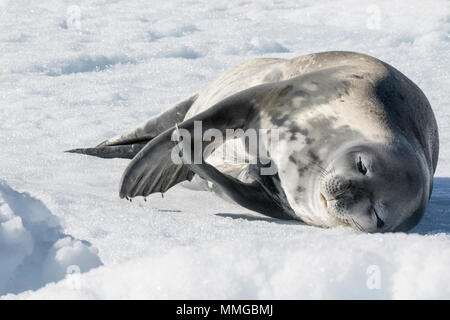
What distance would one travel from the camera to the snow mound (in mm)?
2777

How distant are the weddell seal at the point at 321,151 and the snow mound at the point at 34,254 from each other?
0.62 metres

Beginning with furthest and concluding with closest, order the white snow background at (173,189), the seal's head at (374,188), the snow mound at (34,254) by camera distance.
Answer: the seal's head at (374,188) < the snow mound at (34,254) < the white snow background at (173,189)

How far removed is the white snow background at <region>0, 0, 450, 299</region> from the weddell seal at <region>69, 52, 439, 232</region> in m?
0.14

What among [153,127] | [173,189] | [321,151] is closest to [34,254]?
[321,151]

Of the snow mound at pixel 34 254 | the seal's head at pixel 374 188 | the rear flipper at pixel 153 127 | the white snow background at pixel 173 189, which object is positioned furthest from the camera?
the rear flipper at pixel 153 127

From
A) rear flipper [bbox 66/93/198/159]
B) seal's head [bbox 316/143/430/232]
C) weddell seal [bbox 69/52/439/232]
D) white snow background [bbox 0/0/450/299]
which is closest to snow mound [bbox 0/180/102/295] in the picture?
white snow background [bbox 0/0/450/299]

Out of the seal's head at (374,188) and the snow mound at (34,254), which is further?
the seal's head at (374,188)

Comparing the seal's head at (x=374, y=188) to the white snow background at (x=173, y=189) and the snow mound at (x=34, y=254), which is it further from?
the snow mound at (x=34, y=254)

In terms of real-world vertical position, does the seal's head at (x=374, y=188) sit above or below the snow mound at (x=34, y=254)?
above

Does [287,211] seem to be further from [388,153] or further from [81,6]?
[81,6]

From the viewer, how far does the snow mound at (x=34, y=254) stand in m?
2.78

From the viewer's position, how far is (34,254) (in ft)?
9.56

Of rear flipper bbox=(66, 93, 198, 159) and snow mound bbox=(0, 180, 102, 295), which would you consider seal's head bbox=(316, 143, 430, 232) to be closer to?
snow mound bbox=(0, 180, 102, 295)

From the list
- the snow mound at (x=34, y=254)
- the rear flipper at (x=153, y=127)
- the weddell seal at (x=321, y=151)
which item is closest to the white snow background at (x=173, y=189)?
the snow mound at (x=34, y=254)
